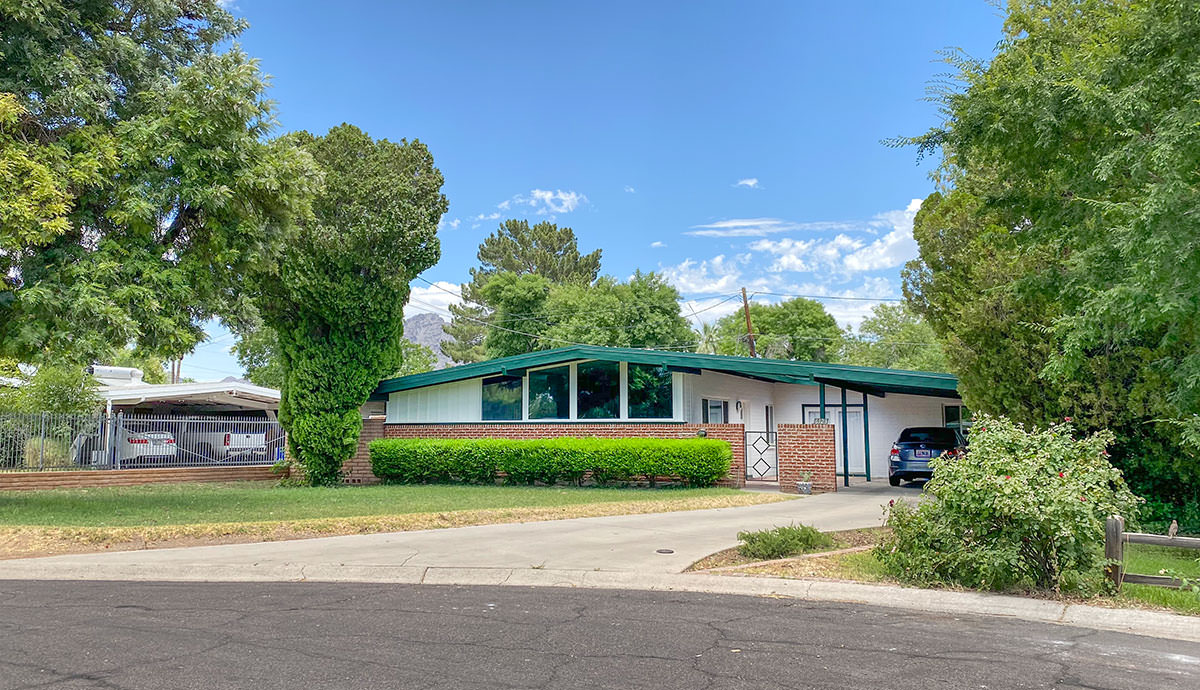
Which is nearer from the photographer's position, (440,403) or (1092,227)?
(1092,227)

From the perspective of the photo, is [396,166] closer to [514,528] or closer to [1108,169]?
[514,528]

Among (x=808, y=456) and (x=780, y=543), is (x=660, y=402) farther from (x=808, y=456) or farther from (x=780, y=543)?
(x=780, y=543)

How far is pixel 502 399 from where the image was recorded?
2184 centimetres

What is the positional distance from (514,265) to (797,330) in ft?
68.8

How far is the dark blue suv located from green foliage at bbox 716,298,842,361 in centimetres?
3523

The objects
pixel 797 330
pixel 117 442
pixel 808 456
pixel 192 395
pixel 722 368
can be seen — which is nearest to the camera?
pixel 808 456

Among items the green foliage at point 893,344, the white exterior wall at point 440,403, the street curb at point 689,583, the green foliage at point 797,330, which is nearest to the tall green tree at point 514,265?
the green foliage at point 797,330

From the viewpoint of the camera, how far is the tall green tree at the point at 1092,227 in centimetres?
890

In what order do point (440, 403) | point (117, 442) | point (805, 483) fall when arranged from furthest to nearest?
point (117, 442) → point (440, 403) → point (805, 483)

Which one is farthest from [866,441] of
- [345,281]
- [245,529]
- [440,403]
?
[245,529]

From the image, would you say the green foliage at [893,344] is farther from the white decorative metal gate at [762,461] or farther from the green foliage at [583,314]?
the white decorative metal gate at [762,461]

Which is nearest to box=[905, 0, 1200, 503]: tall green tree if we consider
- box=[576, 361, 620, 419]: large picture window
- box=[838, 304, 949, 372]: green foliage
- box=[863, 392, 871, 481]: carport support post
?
box=[576, 361, 620, 419]: large picture window

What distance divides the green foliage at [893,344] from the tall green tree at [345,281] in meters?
40.2

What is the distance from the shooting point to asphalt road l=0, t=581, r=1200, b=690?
16.4 ft
